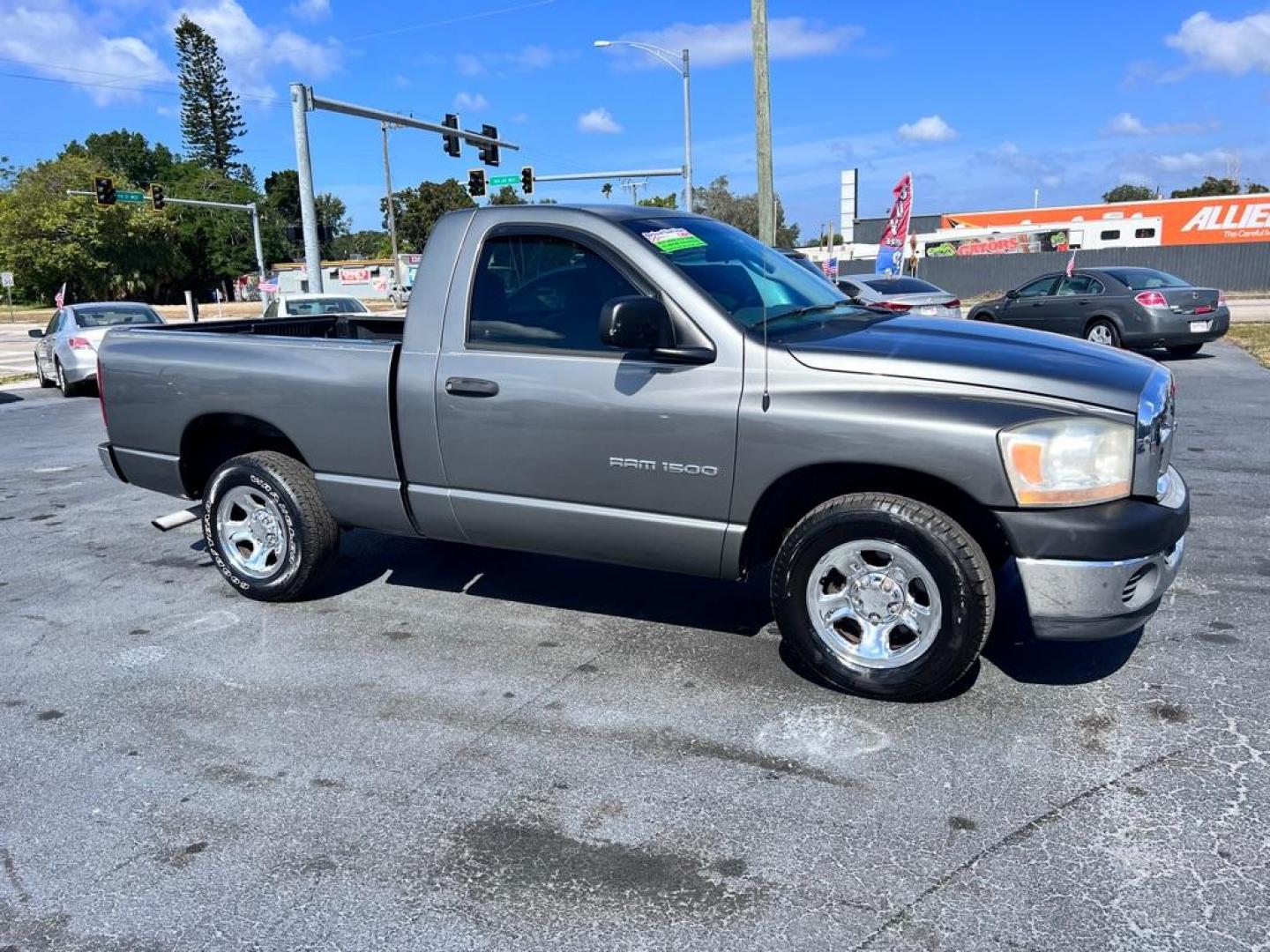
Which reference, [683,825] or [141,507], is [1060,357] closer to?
[683,825]

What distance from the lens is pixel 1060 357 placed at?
12.3 feet

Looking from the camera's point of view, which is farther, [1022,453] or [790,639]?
[790,639]

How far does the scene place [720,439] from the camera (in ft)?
12.5

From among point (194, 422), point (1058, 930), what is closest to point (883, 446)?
point (1058, 930)

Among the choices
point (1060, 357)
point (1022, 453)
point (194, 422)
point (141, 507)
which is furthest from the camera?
point (141, 507)

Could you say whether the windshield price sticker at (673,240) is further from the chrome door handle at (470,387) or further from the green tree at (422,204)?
the green tree at (422,204)

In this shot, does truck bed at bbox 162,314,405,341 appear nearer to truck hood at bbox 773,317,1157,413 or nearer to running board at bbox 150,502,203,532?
running board at bbox 150,502,203,532

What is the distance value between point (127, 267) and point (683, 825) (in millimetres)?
76810

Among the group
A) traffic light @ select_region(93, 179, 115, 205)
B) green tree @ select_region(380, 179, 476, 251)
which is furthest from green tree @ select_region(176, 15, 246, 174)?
traffic light @ select_region(93, 179, 115, 205)

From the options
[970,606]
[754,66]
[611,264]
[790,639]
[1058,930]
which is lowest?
[1058,930]

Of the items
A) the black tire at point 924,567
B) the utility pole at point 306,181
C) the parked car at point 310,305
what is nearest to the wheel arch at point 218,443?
the black tire at point 924,567

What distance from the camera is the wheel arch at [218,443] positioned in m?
5.09

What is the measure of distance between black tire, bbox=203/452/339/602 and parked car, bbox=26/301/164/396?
11798 millimetres

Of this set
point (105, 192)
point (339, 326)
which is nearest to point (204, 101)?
point (105, 192)
